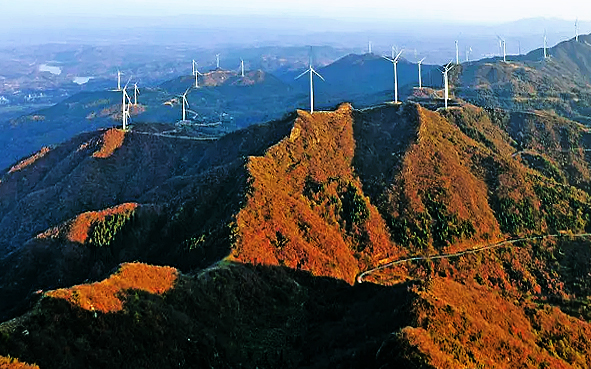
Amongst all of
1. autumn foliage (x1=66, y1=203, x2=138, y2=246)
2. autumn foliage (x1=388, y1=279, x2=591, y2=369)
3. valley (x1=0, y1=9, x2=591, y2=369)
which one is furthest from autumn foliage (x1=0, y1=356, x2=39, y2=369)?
autumn foliage (x1=66, y1=203, x2=138, y2=246)

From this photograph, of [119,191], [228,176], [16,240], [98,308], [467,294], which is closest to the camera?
[98,308]

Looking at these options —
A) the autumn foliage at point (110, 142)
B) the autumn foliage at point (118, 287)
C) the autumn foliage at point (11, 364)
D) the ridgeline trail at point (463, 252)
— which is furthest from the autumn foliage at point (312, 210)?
the autumn foliage at point (110, 142)

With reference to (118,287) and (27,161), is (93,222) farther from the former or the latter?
(27,161)

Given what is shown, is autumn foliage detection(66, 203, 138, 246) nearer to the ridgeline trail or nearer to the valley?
the valley

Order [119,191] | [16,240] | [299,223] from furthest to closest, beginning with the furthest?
[119,191], [16,240], [299,223]

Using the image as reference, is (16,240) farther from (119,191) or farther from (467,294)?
(467,294)

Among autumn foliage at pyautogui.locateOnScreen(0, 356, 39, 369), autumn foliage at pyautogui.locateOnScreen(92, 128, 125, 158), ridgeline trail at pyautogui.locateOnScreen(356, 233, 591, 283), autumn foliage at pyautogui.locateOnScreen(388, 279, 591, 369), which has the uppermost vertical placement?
autumn foliage at pyautogui.locateOnScreen(92, 128, 125, 158)

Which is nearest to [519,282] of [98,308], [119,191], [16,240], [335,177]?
[335,177]
